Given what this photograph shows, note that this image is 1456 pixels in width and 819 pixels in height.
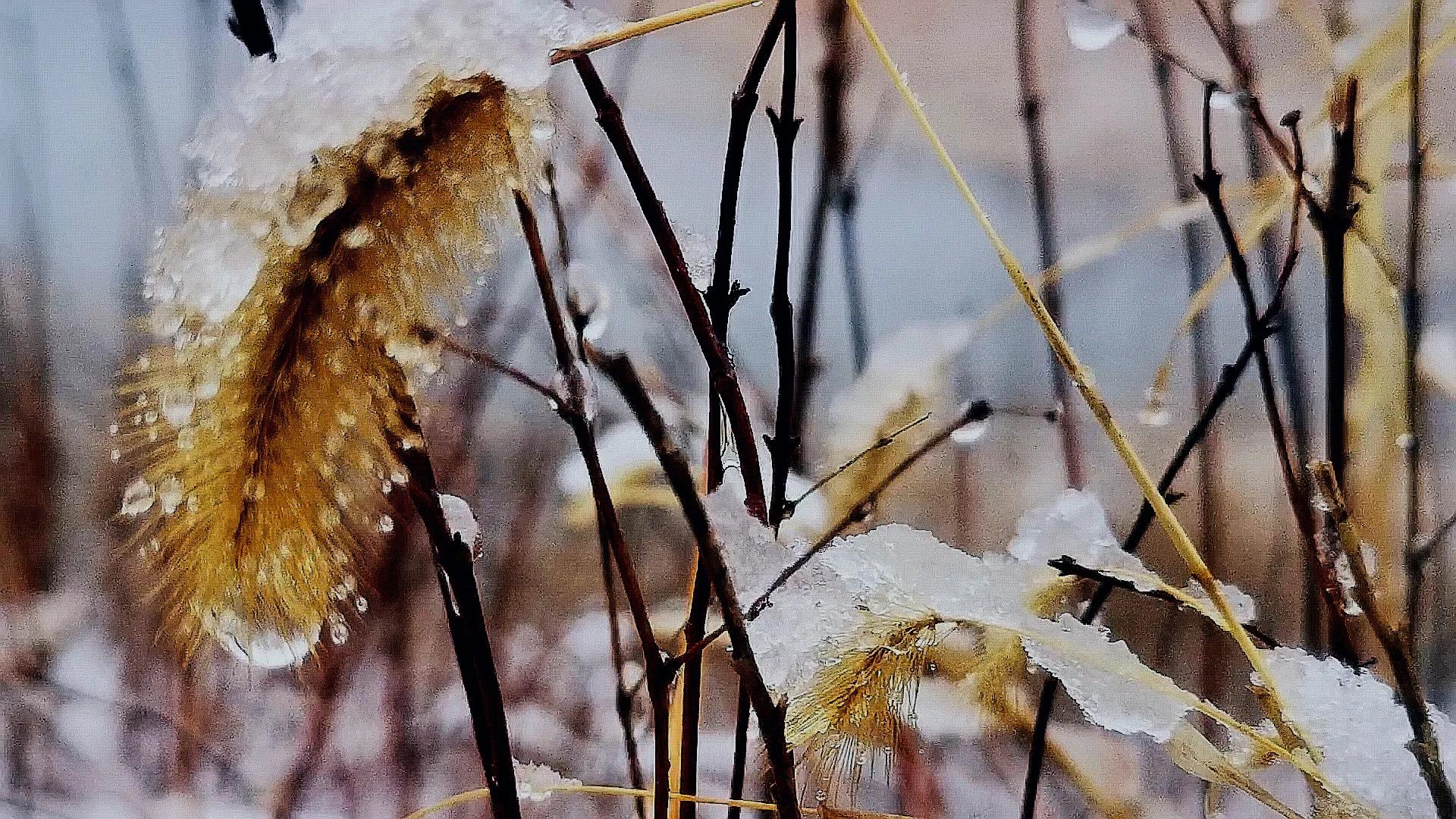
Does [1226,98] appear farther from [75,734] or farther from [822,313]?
[75,734]

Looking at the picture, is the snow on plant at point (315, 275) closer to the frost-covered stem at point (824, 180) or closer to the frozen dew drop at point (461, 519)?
the frozen dew drop at point (461, 519)

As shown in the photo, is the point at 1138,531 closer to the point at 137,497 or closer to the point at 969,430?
the point at 969,430

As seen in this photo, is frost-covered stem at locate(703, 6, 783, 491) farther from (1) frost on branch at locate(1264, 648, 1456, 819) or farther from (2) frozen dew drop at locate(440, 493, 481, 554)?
(1) frost on branch at locate(1264, 648, 1456, 819)

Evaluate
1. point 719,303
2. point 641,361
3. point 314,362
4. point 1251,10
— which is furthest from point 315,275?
point 1251,10

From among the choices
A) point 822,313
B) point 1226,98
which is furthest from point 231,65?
point 1226,98

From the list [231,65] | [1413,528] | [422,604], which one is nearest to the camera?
[1413,528]

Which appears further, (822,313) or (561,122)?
(822,313)
